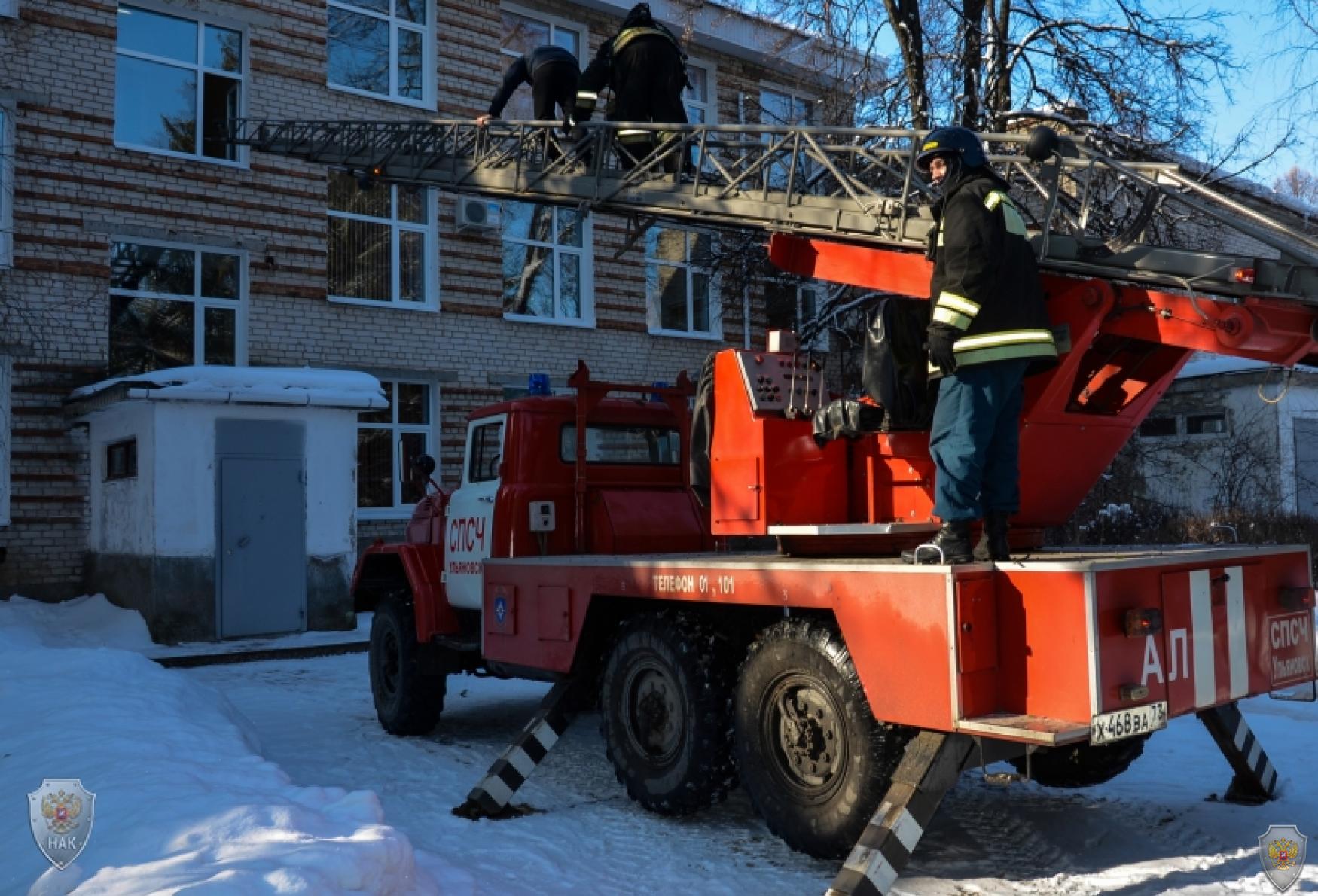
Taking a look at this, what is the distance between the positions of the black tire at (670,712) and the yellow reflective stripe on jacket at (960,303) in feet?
6.70

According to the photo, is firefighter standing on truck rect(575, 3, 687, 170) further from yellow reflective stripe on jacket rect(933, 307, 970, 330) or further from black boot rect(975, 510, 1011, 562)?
black boot rect(975, 510, 1011, 562)

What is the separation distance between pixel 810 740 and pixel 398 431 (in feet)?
42.0

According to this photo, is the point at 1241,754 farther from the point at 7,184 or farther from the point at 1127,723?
the point at 7,184

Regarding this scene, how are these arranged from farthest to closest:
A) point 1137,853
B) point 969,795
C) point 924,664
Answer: point 969,795 < point 1137,853 < point 924,664

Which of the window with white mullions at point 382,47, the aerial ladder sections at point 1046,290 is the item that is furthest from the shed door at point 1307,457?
the window with white mullions at point 382,47

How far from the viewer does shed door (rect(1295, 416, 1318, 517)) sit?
1791cm

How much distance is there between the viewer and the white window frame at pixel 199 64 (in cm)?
1445

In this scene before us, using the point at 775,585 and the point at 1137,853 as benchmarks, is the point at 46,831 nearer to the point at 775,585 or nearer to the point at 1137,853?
the point at 775,585

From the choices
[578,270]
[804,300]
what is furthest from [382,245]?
[804,300]

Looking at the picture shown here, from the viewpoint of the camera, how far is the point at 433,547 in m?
7.84

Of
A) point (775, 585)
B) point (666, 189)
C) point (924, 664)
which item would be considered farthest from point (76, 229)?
point (924, 664)

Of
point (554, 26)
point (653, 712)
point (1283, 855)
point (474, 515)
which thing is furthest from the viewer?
point (554, 26)

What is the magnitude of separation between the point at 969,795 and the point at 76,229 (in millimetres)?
12779

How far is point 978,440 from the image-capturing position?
4.47m
